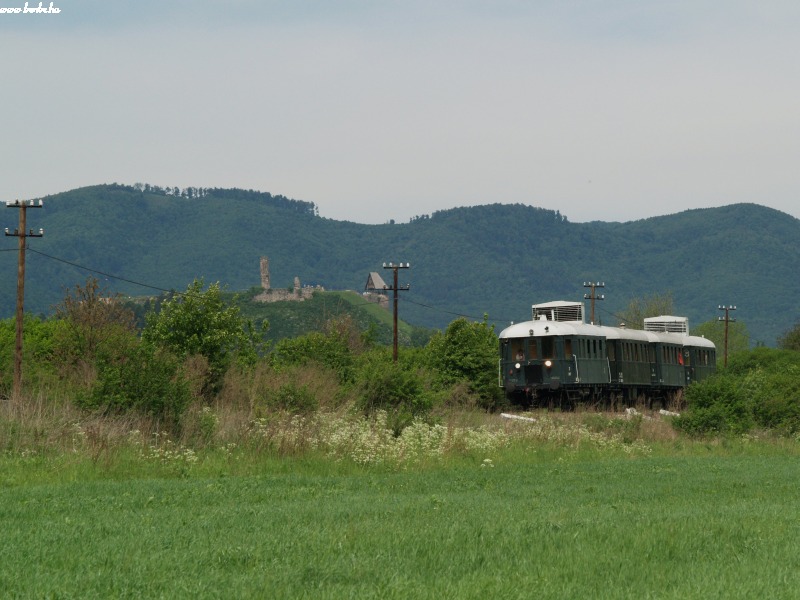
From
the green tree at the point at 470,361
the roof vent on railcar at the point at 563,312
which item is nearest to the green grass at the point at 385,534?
the roof vent on railcar at the point at 563,312

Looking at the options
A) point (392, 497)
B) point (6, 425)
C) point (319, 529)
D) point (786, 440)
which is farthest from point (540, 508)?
point (786, 440)

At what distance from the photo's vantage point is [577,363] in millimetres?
41656

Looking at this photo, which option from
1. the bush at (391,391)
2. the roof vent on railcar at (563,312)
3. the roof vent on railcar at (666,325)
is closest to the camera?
the bush at (391,391)

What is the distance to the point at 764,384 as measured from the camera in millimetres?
36062

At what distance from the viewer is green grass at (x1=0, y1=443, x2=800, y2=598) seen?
8.49 meters

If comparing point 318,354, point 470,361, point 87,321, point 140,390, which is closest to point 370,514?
point 140,390

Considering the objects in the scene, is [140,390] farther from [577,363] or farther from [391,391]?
[577,363]

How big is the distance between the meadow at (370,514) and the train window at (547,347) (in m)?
15.9

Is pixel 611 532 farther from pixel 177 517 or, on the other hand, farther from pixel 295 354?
pixel 295 354

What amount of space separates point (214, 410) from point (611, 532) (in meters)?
15.7

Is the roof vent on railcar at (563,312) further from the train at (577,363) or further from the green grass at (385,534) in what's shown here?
the green grass at (385,534)

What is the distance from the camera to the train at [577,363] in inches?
1644

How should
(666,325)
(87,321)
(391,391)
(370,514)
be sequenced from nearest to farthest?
(370,514) → (391,391) → (87,321) → (666,325)

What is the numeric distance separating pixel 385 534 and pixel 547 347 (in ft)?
104
